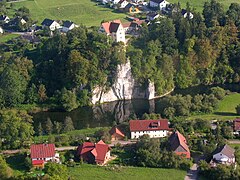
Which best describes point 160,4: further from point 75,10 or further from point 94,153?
point 94,153

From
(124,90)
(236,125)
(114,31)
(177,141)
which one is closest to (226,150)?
(177,141)

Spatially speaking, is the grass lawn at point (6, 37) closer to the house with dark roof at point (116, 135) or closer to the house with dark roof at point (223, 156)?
the house with dark roof at point (116, 135)

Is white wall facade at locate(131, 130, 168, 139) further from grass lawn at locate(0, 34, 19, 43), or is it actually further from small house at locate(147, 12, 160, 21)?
small house at locate(147, 12, 160, 21)

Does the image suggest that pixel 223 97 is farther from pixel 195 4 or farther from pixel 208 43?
pixel 195 4

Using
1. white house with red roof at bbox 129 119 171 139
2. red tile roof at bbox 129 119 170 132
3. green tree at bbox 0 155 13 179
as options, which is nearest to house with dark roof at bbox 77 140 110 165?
white house with red roof at bbox 129 119 171 139

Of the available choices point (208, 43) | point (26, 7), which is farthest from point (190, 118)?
point (26, 7)

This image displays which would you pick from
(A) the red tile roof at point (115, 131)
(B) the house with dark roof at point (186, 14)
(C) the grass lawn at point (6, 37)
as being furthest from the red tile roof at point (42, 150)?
(B) the house with dark roof at point (186, 14)
